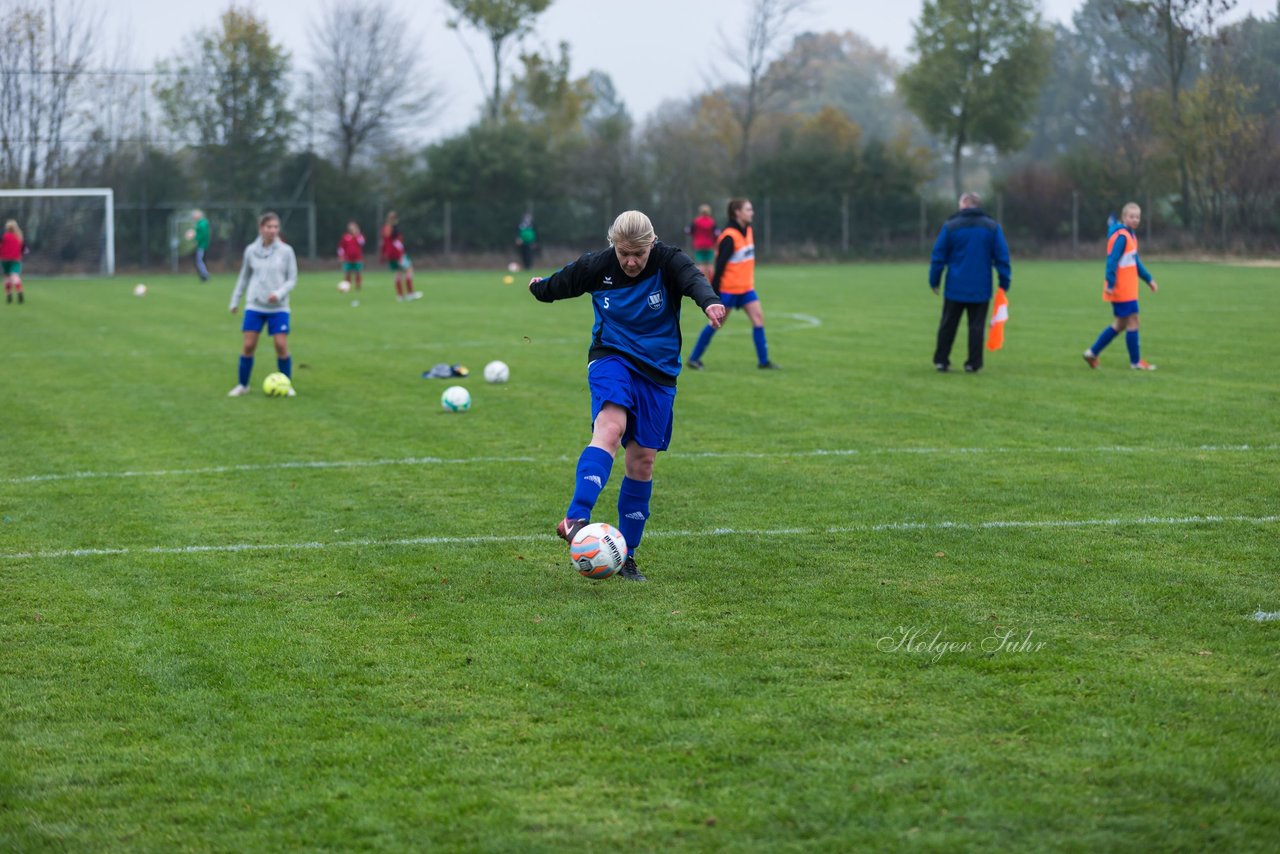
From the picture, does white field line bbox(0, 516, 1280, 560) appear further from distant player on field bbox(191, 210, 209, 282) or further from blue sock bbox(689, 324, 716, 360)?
distant player on field bbox(191, 210, 209, 282)

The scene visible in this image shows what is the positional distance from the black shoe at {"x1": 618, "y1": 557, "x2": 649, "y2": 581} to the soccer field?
Result: 7.6 inches

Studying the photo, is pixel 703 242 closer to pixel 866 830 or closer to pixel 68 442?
pixel 68 442

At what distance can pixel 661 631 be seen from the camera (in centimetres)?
575

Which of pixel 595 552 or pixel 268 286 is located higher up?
pixel 268 286

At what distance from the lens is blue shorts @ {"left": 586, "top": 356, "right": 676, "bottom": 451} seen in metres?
6.62

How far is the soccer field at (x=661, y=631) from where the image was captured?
3984 millimetres

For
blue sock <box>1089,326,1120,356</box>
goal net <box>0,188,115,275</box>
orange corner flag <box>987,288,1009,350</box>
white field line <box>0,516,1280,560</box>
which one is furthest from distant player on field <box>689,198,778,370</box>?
goal net <box>0,188,115,275</box>

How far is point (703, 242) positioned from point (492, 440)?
22.1 meters

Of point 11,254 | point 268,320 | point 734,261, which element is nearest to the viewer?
point 268,320

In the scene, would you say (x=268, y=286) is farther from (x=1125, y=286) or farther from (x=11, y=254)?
(x=11, y=254)

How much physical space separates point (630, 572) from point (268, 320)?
26.6 ft

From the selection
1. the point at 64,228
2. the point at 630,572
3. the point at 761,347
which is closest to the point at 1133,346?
the point at 761,347

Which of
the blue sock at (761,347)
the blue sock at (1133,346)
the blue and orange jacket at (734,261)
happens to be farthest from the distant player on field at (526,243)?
the blue sock at (1133,346)

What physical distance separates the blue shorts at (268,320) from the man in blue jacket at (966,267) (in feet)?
22.3
